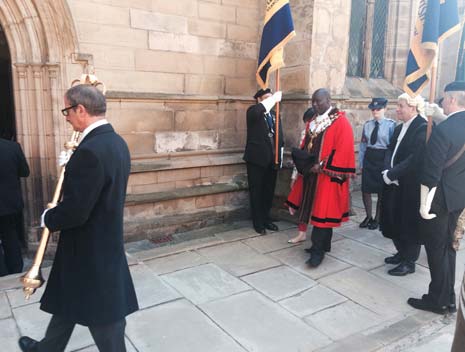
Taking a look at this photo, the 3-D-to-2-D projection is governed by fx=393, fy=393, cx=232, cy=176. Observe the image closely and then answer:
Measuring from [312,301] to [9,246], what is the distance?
10.6 feet

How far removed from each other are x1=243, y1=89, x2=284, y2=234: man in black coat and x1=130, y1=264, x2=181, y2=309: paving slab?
1.84 meters

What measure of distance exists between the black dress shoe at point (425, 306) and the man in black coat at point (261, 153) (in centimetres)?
224

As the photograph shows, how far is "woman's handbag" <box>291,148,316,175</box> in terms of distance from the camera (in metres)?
4.41

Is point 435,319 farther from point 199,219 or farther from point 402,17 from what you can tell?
point 402,17

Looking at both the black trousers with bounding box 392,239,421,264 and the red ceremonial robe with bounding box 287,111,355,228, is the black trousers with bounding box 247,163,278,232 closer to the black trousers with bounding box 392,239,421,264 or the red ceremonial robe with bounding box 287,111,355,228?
the red ceremonial robe with bounding box 287,111,355,228

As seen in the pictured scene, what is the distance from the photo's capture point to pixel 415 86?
4207 mm

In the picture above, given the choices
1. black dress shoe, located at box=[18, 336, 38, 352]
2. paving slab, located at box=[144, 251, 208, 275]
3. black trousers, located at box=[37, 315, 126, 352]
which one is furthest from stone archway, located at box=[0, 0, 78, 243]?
black trousers, located at box=[37, 315, 126, 352]

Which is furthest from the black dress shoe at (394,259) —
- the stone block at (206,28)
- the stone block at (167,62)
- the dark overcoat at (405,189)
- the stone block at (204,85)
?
the stone block at (206,28)

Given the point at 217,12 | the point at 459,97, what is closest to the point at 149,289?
the point at 459,97

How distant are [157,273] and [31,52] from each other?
2774 millimetres

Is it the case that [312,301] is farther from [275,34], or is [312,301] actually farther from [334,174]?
[275,34]

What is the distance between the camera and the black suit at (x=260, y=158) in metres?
5.23

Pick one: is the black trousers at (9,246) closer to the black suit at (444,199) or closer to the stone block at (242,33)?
the stone block at (242,33)

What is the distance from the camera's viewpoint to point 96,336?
221cm
